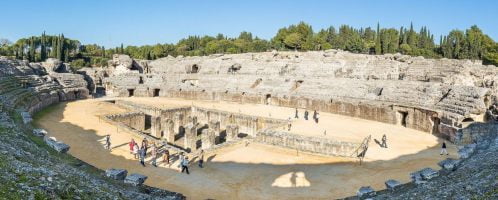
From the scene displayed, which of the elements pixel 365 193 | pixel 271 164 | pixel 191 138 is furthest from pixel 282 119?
pixel 365 193

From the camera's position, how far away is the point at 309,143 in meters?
17.9

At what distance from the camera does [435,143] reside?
19422 millimetres

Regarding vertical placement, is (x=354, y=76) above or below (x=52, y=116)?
above

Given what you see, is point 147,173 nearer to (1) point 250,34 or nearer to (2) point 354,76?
(2) point 354,76

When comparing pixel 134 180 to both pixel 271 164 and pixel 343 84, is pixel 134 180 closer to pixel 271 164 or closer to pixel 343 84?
pixel 271 164

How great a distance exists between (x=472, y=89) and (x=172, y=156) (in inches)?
685

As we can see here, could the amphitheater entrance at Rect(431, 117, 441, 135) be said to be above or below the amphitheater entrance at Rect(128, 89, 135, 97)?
below

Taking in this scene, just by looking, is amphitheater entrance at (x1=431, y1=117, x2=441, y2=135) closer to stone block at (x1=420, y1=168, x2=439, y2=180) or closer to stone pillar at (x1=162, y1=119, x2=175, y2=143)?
stone block at (x1=420, y1=168, x2=439, y2=180)

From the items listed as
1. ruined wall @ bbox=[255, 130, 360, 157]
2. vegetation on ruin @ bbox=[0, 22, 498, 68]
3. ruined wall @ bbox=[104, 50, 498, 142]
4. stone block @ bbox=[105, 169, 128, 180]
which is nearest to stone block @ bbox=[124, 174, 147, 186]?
stone block @ bbox=[105, 169, 128, 180]

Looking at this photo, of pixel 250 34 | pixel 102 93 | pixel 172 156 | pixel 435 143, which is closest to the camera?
pixel 172 156

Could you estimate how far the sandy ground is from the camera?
41.7 feet

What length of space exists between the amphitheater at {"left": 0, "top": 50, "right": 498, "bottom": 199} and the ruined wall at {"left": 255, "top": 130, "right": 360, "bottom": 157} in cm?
5

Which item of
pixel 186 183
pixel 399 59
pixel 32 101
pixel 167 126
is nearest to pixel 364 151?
pixel 186 183

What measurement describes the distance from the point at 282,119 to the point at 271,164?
9.58 m
